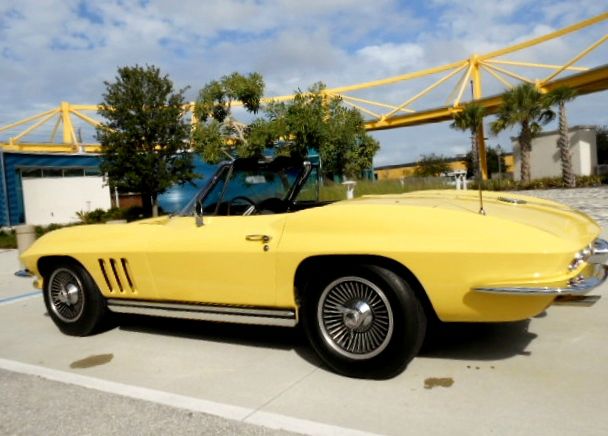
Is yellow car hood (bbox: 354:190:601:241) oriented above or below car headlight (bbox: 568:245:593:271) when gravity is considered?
above

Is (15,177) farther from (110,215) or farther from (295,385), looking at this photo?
(295,385)

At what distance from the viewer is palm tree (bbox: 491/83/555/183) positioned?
33.9m

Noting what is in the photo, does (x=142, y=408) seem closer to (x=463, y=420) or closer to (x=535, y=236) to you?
(x=463, y=420)

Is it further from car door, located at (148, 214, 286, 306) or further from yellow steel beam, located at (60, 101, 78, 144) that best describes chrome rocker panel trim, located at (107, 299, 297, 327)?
yellow steel beam, located at (60, 101, 78, 144)

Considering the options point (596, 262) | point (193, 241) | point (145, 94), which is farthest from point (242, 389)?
point (145, 94)

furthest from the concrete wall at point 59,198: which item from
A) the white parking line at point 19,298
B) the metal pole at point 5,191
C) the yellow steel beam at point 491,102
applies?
the white parking line at point 19,298

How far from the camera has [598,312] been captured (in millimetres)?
4453

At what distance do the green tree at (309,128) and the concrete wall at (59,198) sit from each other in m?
20.0

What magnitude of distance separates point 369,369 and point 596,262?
150 centimetres

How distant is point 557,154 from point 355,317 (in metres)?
41.8

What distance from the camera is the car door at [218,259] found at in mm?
3555

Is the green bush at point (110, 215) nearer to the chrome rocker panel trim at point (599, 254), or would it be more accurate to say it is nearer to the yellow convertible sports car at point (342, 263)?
the yellow convertible sports car at point (342, 263)

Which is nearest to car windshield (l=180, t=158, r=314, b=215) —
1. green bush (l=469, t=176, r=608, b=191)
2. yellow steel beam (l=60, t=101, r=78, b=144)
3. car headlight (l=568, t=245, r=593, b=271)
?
car headlight (l=568, t=245, r=593, b=271)

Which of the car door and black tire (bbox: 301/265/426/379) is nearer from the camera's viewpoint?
black tire (bbox: 301/265/426/379)
